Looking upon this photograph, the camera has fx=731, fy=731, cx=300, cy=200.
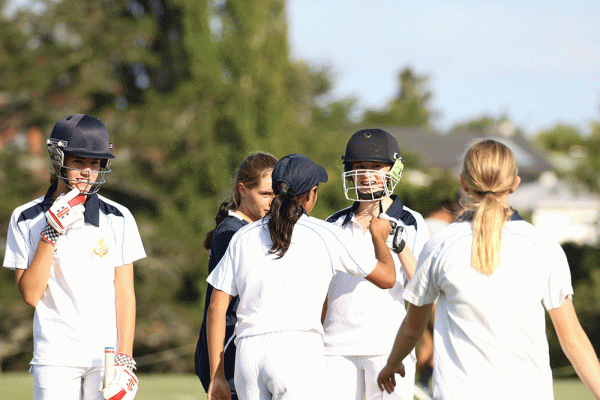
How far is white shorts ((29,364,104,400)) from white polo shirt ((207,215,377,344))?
2.53 feet

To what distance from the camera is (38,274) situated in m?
3.51

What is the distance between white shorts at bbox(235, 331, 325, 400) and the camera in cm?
329

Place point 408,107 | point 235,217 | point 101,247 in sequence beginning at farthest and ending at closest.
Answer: point 408,107, point 235,217, point 101,247

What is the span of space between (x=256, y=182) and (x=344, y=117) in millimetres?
35016

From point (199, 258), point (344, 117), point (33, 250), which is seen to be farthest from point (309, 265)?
point (344, 117)

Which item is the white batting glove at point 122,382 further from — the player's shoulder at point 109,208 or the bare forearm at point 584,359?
the bare forearm at point 584,359

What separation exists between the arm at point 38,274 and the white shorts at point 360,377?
1572mm

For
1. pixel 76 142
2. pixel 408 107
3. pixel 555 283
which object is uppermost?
pixel 408 107

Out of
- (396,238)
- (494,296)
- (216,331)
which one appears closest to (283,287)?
(216,331)

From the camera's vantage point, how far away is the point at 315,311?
3.45 m

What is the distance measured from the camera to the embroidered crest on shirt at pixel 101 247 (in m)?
3.69

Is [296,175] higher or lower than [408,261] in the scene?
higher

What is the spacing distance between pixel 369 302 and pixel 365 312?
0.06 metres

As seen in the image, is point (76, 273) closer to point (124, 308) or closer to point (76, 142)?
point (124, 308)
